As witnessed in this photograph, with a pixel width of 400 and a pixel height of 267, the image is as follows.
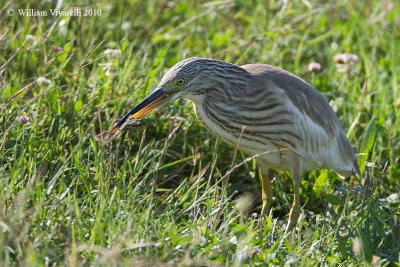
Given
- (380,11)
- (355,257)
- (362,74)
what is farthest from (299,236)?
(380,11)

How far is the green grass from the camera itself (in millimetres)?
3414

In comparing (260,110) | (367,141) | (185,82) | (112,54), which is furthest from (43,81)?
(367,141)

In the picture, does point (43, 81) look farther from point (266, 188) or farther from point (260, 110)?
point (266, 188)

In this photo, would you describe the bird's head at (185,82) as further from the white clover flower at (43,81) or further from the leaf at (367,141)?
the leaf at (367,141)

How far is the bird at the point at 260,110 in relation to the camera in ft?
14.4

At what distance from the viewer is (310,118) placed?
189 inches

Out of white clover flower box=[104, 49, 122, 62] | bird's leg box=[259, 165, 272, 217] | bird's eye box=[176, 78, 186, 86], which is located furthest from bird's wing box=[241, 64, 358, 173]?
white clover flower box=[104, 49, 122, 62]

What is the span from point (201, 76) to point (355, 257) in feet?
4.11

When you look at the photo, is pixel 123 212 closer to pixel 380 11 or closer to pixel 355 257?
pixel 355 257

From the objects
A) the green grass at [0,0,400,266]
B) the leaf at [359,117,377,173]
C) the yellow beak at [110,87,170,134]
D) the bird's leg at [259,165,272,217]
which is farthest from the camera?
the leaf at [359,117,377,173]

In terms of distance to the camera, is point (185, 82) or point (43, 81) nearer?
point (185, 82)

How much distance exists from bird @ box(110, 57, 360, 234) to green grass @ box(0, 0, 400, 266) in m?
0.18

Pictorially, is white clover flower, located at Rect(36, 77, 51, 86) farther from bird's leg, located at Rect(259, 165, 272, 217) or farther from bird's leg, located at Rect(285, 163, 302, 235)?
bird's leg, located at Rect(285, 163, 302, 235)

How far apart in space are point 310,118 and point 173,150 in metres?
0.81
